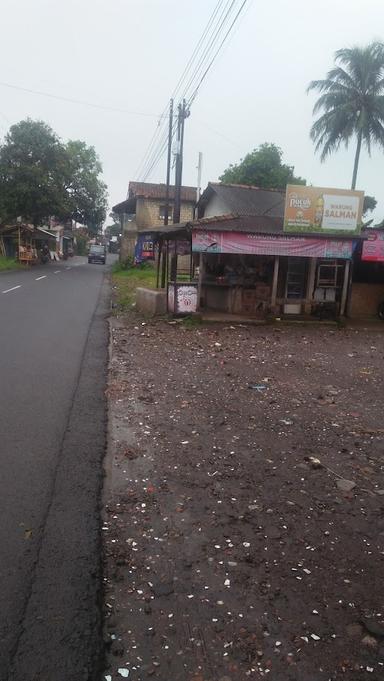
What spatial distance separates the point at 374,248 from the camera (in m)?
14.9

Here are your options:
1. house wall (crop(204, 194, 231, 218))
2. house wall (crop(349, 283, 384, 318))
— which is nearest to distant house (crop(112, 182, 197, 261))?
house wall (crop(204, 194, 231, 218))

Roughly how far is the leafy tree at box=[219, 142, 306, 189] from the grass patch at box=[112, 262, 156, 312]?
9404 millimetres

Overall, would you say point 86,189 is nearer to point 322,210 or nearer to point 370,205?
point 370,205

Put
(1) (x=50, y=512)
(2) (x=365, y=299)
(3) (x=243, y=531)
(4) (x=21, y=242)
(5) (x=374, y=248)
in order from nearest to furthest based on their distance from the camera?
(3) (x=243, y=531) → (1) (x=50, y=512) → (5) (x=374, y=248) → (2) (x=365, y=299) → (4) (x=21, y=242)

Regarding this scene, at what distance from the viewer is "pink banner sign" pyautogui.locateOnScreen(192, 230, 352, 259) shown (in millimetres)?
13664

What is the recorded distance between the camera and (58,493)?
4137 millimetres

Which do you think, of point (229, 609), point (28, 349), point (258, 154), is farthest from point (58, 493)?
point (258, 154)

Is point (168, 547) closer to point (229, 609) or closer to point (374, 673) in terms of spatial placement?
point (229, 609)

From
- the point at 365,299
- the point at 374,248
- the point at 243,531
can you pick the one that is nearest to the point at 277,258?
the point at 374,248

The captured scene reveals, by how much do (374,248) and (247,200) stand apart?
5373 millimetres

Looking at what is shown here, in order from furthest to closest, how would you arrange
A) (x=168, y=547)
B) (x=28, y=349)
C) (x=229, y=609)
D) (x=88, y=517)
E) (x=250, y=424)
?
(x=28, y=349) → (x=250, y=424) → (x=88, y=517) → (x=168, y=547) → (x=229, y=609)

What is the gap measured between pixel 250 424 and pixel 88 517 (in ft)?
8.98

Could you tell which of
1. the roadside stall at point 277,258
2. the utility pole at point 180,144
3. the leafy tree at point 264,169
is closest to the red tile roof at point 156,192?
the leafy tree at point 264,169

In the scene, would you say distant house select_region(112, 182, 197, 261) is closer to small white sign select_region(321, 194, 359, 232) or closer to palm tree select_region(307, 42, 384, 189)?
palm tree select_region(307, 42, 384, 189)
